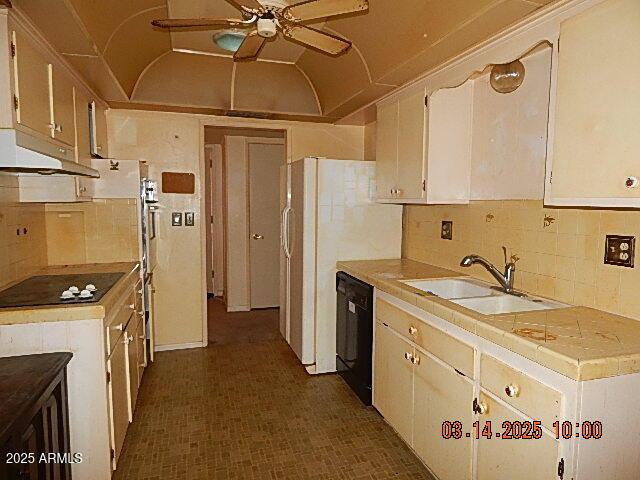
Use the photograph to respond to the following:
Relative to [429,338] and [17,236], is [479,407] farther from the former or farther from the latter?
[17,236]

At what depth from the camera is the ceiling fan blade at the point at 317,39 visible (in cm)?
204

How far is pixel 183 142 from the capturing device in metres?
3.96

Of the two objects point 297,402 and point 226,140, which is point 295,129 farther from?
point 297,402

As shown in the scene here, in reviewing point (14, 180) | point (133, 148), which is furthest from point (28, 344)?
point (133, 148)

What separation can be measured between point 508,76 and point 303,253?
1.89 m

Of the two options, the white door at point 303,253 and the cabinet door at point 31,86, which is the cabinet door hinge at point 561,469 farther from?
the cabinet door at point 31,86

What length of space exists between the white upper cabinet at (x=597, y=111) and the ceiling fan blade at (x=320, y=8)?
0.84 metres

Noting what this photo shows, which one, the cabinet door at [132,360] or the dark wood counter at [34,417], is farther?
the cabinet door at [132,360]

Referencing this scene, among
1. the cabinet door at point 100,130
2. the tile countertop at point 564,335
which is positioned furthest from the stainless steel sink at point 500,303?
the cabinet door at point 100,130

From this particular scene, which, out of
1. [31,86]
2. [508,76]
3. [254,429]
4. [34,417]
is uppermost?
[508,76]

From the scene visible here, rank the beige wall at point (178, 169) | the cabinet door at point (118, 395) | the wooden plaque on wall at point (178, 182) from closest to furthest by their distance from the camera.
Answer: the cabinet door at point (118, 395), the beige wall at point (178, 169), the wooden plaque on wall at point (178, 182)

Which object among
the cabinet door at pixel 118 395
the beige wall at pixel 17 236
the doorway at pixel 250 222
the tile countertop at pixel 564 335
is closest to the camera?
the tile countertop at pixel 564 335

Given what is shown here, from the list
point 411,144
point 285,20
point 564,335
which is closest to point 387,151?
point 411,144

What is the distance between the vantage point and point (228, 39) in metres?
3.21
